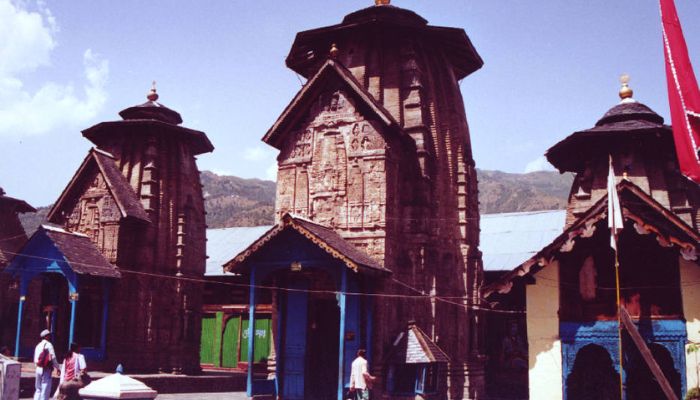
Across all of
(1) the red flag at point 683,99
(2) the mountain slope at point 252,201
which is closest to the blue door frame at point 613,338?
(1) the red flag at point 683,99

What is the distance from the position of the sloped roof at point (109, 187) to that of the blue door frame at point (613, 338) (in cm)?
2268

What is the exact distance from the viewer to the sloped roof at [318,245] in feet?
68.3

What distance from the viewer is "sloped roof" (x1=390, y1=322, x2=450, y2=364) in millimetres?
22172

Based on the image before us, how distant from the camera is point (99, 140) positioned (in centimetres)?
3672

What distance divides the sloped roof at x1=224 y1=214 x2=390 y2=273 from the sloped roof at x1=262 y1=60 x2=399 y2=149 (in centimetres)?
520

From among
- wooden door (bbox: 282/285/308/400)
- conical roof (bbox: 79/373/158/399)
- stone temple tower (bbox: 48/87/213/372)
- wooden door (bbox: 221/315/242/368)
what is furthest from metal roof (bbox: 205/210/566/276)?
conical roof (bbox: 79/373/158/399)

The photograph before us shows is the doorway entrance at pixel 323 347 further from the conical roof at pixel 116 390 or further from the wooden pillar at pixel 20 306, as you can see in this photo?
the conical roof at pixel 116 390

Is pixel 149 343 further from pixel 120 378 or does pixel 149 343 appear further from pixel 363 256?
pixel 120 378

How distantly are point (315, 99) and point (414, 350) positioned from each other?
10508mm

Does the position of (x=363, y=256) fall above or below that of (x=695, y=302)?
above

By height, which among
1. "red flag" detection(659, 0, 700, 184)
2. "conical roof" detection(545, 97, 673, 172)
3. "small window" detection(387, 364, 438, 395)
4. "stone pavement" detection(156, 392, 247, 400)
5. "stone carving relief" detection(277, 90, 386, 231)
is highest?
"conical roof" detection(545, 97, 673, 172)

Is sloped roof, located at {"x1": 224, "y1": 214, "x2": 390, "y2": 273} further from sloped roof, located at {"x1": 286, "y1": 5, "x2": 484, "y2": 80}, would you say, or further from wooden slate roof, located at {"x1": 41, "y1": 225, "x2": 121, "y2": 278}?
sloped roof, located at {"x1": 286, "y1": 5, "x2": 484, "y2": 80}

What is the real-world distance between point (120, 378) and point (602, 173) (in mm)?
22925

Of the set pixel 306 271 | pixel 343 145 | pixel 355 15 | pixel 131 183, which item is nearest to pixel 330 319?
pixel 306 271
